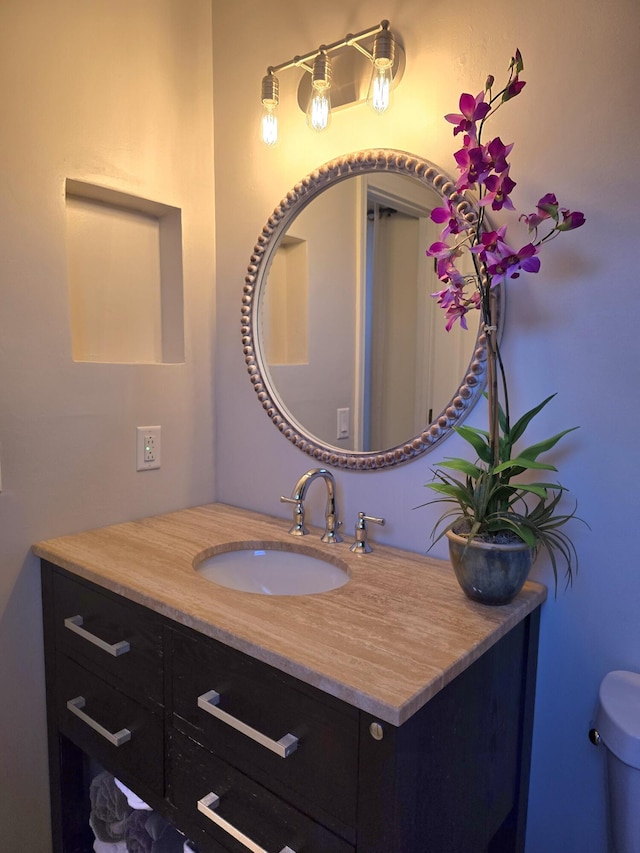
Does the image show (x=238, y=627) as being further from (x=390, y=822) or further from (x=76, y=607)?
(x=76, y=607)

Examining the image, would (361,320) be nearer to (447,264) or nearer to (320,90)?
(447,264)

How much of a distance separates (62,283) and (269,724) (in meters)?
1.03

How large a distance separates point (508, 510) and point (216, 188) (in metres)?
1.20

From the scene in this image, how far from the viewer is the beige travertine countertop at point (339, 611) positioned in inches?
29.7

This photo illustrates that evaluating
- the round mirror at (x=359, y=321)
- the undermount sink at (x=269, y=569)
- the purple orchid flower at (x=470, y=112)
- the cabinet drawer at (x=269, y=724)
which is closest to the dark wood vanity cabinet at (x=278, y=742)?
the cabinet drawer at (x=269, y=724)

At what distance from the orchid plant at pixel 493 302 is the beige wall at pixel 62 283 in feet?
2.71

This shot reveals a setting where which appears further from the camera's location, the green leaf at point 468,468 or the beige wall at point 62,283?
the beige wall at point 62,283

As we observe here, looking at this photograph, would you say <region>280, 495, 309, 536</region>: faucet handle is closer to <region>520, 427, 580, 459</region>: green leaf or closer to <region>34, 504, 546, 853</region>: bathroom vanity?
<region>34, 504, 546, 853</region>: bathroom vanity

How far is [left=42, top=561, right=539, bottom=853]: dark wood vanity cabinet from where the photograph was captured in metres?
0.75

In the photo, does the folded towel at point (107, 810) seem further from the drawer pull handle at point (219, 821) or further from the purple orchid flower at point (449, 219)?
the purple orchid flower at point (449, 219)

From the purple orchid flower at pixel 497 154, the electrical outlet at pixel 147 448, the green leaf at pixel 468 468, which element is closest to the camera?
the purple orchid flower at pixel 497 154

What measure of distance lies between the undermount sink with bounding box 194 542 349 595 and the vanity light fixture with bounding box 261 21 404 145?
96 cm

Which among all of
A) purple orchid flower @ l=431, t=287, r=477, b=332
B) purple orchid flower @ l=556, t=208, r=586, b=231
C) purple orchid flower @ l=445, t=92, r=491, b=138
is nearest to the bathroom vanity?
purple orchid flower @ l=431, t=287, r=477, b=332

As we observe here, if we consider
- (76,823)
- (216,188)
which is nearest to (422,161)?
(216,188)
